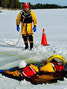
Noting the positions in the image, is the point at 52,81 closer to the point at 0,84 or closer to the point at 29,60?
the point at 0,84

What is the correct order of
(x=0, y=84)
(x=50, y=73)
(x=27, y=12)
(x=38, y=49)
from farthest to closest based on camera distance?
1. (x=38, y=49)
2. (x=27, y=12)
3. (x=50, y=73)
4. (x=0, y=84)

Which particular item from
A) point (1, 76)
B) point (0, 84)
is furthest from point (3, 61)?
point (0, 84)

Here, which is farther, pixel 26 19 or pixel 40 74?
pixel 26 19

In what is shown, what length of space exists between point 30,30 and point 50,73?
312 centimetres

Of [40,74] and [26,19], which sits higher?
[26,19]

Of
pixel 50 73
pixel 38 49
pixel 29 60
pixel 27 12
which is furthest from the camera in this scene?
pixel 38 49

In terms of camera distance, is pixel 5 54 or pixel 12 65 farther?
pixel 5 54

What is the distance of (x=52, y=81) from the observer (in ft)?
12.9

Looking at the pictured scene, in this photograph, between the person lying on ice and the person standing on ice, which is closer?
the person lying on ice

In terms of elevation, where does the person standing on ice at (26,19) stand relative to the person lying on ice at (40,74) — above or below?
above

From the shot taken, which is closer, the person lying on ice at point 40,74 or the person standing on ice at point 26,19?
the person lying on ice at point 40,74

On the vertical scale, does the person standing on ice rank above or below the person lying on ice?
above

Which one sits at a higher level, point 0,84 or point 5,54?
point 0,84

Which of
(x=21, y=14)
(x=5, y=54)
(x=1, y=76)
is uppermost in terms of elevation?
(x=21, y=14)
